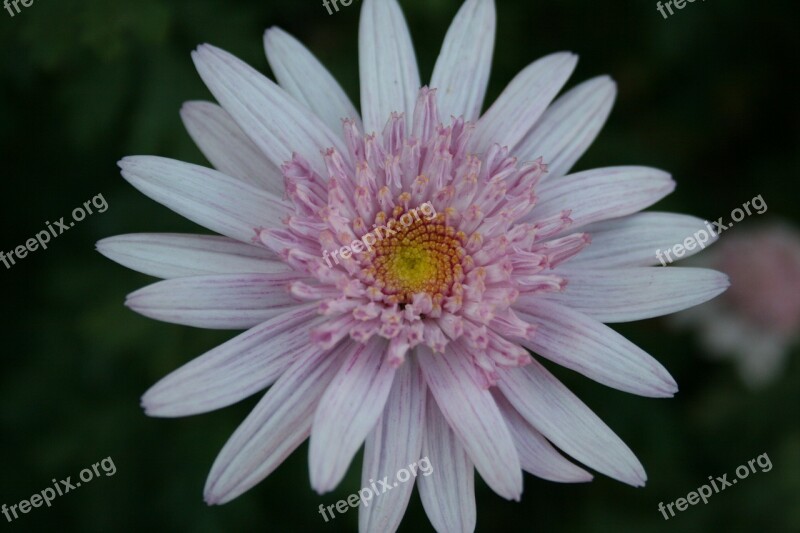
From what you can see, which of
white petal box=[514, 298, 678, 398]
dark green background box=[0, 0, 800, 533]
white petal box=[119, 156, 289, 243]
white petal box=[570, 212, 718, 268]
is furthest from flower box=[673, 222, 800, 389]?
white petal box=[119, 156, 289, 243]

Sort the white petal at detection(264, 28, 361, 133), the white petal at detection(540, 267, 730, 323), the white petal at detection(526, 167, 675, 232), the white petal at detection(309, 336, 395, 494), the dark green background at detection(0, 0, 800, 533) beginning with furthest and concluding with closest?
the dark green background at detection(0, 0, 800, 533)
the white petal at detection(264, 28, 361, 133)
the white petal at detection(526, 167, 675, 232)
the white petal at detection(540, 267, 730, 323)
the white petal at detection(309, 336, 395, 494)

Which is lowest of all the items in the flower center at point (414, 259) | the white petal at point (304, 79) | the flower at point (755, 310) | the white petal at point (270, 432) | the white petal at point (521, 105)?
the flower at point (755, 310)

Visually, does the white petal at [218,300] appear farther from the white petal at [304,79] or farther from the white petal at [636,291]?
the white petal at [636,291]

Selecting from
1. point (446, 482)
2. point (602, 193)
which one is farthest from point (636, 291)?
point (446, 482)

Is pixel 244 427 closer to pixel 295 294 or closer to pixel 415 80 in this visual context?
pixel 295 294

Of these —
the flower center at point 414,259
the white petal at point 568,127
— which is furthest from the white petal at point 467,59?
the flower center at point 414,259

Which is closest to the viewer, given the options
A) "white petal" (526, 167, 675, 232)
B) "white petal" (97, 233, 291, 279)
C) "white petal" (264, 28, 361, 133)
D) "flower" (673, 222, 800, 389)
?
"white petal" (97, 233, 291, 279)

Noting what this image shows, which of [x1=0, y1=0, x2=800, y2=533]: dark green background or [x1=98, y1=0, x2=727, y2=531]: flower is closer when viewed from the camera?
[x1=98, y1=0, x2=727, y2=531]: flower

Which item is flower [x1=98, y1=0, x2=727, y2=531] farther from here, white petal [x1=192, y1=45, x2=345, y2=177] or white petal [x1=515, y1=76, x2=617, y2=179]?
white petal [x1=515, y1=76, x2=617, y2=179]
